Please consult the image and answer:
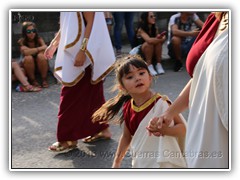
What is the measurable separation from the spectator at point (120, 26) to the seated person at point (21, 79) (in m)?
1.62

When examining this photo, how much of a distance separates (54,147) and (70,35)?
39.9 inches

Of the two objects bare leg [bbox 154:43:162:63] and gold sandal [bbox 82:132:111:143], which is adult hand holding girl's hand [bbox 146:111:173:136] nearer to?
gold sandal [bbox 82:132:111:143]

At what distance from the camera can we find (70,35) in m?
4.11

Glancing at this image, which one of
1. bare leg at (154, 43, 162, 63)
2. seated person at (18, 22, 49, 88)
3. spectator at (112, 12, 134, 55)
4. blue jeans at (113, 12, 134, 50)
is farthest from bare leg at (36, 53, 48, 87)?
bare leg at (154, 43, 162, 63)

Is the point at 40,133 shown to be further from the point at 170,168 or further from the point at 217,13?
the point at 217,13

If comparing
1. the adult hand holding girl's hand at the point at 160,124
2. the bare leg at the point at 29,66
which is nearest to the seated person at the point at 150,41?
the bare leg at the point at 29,66

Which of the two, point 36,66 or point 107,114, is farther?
point 36,66

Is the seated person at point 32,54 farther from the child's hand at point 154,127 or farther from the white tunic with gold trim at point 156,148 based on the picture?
the child's hand at point 154,127

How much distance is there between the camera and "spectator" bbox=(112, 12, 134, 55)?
7.88 metres

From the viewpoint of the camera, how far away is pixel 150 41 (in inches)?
287

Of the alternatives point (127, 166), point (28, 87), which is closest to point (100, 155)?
point (127, 166)

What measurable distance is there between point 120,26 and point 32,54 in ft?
5.90

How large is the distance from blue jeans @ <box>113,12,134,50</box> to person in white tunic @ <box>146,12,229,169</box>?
5482 millimetres
